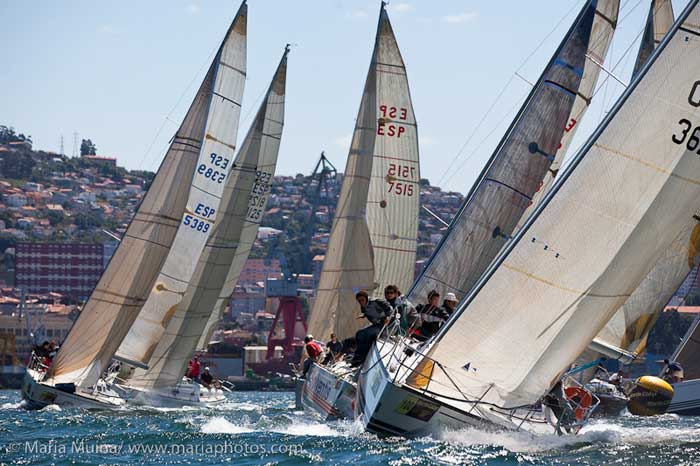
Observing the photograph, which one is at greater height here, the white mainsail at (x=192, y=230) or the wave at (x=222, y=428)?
the white mainsail at (x=192, y=230)

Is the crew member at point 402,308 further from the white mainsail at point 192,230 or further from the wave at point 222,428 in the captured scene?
the white mainsail at point 192,230

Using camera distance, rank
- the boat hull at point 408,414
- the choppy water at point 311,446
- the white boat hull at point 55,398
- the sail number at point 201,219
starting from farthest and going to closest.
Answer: the sail number at point 201,219, the white boat hull at point 55,398, the boat hull at point 408,414, the choppy water at point 311,446

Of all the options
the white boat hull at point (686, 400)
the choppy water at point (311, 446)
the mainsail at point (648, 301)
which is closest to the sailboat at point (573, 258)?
the choppy water at point (311, 446)

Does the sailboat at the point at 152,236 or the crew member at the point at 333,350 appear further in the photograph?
the sailboat at the point at 152,236

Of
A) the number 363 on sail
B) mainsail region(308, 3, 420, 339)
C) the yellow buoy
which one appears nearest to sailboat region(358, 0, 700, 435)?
the number 363 on sail

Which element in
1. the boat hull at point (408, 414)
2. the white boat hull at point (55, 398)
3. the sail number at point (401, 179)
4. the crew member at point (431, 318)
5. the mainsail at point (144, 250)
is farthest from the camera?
the sail number at point (401, 179)

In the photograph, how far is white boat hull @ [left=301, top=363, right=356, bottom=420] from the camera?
15617 mm

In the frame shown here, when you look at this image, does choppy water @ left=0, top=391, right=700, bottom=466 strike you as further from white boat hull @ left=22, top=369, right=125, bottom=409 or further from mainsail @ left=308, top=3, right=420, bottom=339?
mainsail @ left=308, top=3, right=420, bottom=339

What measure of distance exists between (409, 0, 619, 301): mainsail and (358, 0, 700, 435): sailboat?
5.36 m

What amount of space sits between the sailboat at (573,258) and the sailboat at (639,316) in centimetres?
135

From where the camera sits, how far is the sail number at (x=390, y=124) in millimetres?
22828

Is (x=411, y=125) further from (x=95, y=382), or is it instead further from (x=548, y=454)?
(x=548, y=454)

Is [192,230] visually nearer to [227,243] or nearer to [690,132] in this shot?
[227,243]

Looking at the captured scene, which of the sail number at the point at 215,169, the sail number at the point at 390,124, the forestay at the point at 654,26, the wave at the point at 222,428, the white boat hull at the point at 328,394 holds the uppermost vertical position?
the forestay at the point at 654,26
